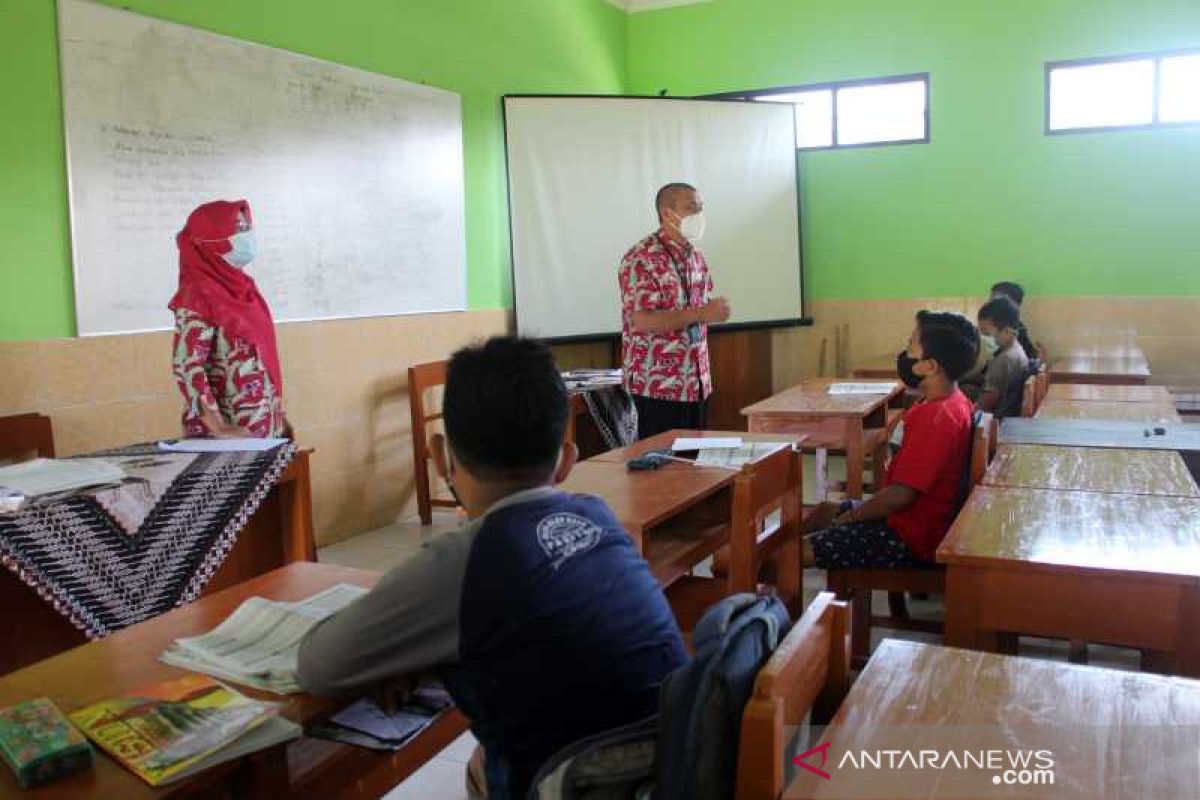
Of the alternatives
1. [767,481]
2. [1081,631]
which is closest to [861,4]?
[767,481]

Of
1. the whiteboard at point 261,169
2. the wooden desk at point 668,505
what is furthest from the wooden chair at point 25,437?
the wooden desk at point 668,505

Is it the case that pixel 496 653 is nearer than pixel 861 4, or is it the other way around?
pixel 496 653

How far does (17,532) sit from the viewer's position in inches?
77.9

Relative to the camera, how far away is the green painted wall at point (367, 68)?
320 centimetres

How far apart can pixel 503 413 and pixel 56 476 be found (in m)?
1.45

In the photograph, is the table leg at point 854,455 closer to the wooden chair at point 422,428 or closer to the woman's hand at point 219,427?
the wooden chair at point 422,428

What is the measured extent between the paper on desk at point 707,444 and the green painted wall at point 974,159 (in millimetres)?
4119

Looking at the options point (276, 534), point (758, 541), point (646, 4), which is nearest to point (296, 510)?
point (276, 534)

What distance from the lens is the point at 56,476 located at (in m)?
2.22

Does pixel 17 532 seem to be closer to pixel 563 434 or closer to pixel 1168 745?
pixel 563 434

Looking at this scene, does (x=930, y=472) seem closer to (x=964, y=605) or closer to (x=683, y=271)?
(x=964, y=605)

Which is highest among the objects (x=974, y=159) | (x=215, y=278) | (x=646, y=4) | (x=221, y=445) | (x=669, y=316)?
(x=646, y=4)

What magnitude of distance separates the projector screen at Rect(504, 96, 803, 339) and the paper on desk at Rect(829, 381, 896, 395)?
166 cm

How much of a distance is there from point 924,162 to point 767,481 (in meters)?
4.75
